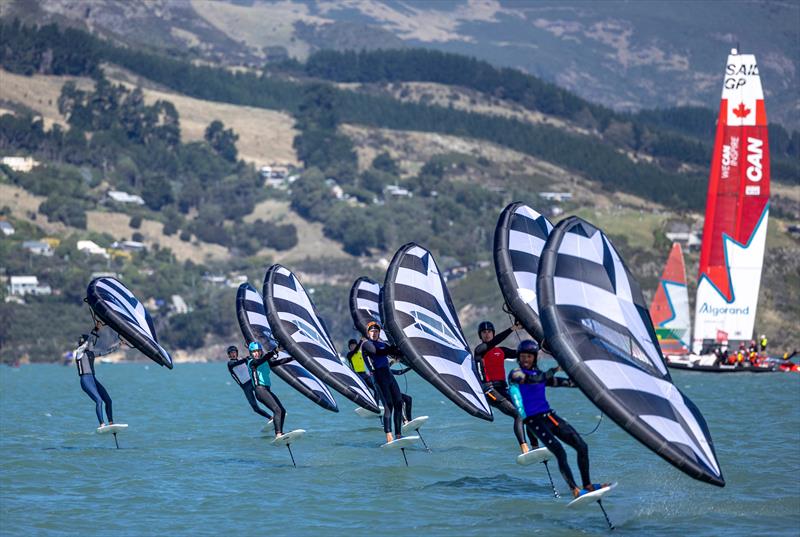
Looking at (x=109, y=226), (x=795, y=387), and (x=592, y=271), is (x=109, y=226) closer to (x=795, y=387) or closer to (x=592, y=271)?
(x=795, y=387)

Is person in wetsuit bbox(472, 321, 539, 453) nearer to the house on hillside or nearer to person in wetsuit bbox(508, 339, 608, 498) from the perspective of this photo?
person in wetsuit bbox(508, 339, 608, 498)

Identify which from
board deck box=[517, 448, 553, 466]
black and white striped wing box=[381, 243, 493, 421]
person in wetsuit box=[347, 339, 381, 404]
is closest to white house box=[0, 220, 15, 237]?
person in wetsuit box=[347, 339, 381, 404]

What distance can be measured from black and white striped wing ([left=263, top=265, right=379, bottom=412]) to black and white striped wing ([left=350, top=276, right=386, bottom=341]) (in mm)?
2273

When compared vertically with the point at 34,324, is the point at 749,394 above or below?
above

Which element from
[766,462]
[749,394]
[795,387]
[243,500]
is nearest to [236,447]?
[243,500]

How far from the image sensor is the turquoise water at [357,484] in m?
21.1

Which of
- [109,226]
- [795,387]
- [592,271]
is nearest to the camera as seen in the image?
[592,271]

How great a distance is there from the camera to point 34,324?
155625 mm

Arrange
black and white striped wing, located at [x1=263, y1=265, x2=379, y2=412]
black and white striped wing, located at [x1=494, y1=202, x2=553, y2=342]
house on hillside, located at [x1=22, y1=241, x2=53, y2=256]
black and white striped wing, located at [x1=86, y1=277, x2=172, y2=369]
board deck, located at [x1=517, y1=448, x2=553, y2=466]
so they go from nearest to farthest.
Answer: board deck, located at [x1=517, y1=448, x2=553, y2=466] → black and white striped wing, located at [x1=494, y1=202, x2=553, y2=342] → black and white striped wing, located at [x1=86, y1=277, x2=172, y2=369] → black and white striped wing, located at [x1=263, y1=265, x2=379, y2=412] → house on hillside, located at [x1=22, y1=241, x2=53, y2=256]

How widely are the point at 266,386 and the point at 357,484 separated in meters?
4.33

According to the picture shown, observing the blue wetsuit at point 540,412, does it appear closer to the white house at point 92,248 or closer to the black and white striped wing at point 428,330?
the black and white striped wing at point 428,330

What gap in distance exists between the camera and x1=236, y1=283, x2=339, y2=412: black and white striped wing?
105 ft

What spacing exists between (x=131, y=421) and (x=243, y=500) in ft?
62.4

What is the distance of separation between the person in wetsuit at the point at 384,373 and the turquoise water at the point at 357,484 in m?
0.92
